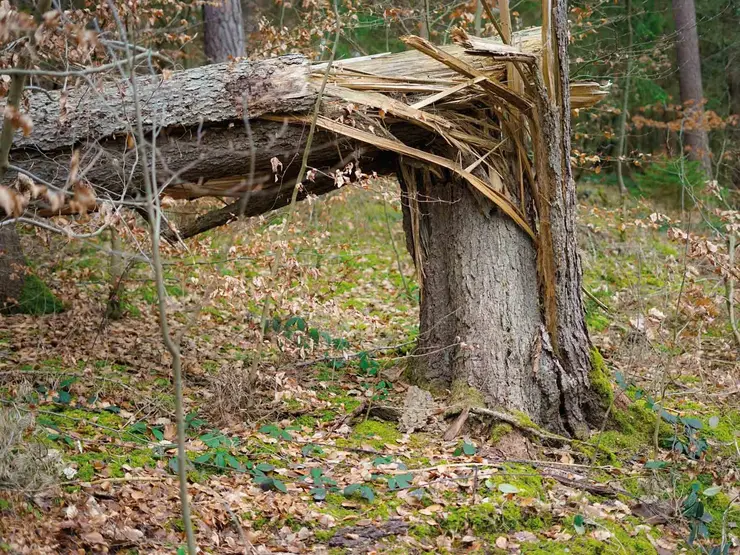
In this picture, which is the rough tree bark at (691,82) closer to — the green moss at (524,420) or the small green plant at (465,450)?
the green moss at (524,420)

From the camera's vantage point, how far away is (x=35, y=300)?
669cm

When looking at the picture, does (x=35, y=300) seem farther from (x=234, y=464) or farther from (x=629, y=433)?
(x=629, y=433)

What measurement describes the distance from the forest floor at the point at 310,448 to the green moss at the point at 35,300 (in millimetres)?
147

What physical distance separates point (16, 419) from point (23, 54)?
1964 millimetres

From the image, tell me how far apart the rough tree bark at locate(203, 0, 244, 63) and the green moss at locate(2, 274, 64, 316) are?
13.6 feet

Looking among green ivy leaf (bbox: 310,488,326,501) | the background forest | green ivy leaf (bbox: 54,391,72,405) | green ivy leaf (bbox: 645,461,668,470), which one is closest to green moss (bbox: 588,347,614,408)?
the background forest

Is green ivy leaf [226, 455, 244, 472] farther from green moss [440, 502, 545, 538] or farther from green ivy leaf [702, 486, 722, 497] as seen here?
green ivy leaf [702, 486, 722, 497]

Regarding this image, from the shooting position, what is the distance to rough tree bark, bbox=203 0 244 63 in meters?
9.58

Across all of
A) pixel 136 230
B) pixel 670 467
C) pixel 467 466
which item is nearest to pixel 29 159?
pixel 136 230

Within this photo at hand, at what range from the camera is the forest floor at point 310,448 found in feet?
12.3

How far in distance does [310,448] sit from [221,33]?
681 cm

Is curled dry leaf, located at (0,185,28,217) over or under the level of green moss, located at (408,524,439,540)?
over

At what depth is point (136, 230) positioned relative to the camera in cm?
503

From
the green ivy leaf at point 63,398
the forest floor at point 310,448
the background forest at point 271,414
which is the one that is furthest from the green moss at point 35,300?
the green ivy leaf at point 63,398
